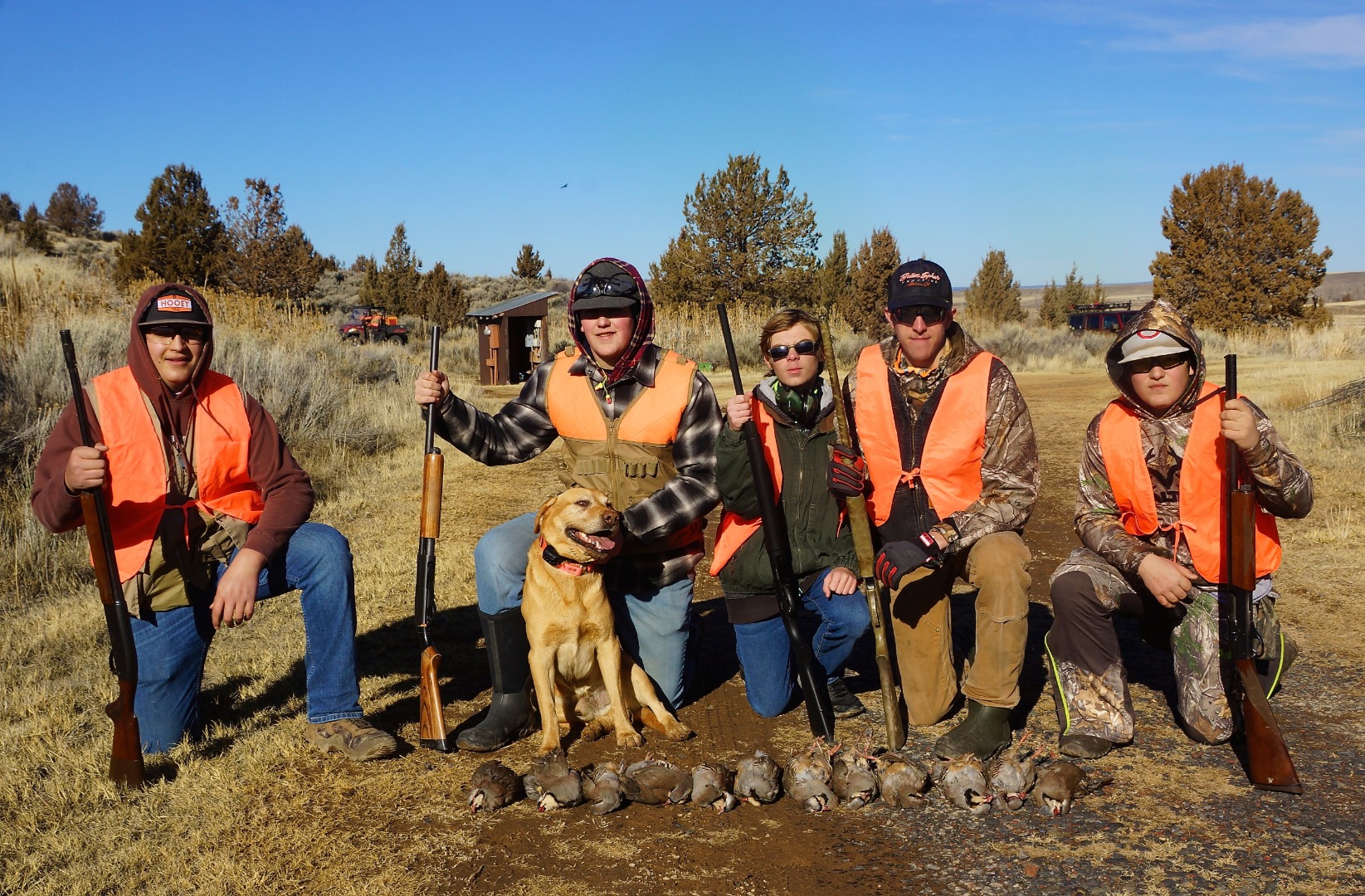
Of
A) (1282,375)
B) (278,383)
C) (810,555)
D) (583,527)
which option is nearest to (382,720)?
(583,527)

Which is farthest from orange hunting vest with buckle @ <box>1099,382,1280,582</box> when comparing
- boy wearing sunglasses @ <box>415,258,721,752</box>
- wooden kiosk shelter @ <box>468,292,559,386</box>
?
wooden kiosk shelter @ <box>468,292,559,386</box>

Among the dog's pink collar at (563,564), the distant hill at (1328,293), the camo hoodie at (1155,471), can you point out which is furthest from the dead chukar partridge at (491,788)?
the distant hill at (1328,293)

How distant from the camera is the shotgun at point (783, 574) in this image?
174 inches

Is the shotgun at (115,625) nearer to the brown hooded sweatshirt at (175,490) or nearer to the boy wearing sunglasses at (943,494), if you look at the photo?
the brown hooded sweatshirt at (175,490)

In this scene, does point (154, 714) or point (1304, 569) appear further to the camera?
point (1304, 569)

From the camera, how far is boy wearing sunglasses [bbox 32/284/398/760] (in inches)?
169

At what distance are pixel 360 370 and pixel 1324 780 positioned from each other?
15048 mm

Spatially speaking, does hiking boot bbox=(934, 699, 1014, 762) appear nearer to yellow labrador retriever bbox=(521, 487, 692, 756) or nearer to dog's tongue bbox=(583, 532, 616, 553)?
yellow labrador retriever bbox=(521, 487, 692, 756)

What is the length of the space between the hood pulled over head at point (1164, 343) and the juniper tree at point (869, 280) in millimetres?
29174

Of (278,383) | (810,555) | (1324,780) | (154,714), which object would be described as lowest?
(1324,780)

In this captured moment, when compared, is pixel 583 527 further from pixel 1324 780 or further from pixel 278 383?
pixel 278 383

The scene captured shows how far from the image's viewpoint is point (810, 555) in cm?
474

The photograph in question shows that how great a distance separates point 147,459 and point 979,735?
370 cm

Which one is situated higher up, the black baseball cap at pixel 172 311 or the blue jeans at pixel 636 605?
the black baseball cap at pixel 172 311
